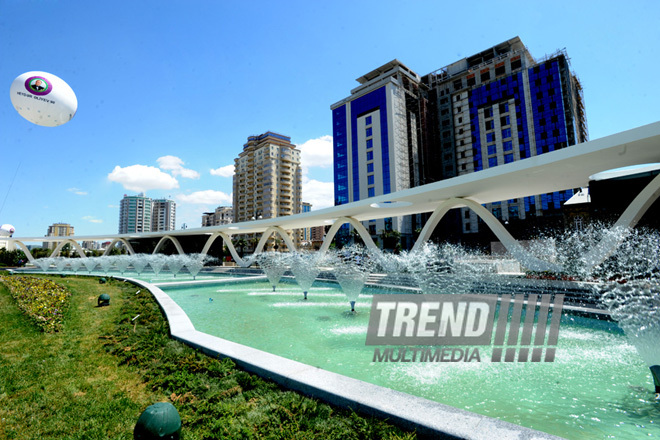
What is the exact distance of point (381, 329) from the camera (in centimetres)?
761

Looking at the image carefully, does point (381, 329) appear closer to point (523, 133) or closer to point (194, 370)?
point (194, 370)

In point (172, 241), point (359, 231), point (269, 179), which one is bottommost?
point (359, 231)

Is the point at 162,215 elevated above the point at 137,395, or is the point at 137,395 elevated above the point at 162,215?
the point at 162,215

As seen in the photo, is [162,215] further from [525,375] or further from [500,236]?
[525,375]

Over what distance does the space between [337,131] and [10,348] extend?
56689 millimetres

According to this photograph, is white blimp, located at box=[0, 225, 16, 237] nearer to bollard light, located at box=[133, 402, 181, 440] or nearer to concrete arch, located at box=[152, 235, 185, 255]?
concrete arch, located at box=[152, 235, 185, 255]

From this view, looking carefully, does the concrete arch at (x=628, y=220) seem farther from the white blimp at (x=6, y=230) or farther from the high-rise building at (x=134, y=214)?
the high-rise building at (x=134, y=214)

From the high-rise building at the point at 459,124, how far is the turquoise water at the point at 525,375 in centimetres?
4295

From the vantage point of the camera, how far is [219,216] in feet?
372

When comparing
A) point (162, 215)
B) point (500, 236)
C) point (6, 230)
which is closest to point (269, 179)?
point (6, 230)

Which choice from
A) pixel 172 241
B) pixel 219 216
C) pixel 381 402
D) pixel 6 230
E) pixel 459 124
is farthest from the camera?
pixel 219 216

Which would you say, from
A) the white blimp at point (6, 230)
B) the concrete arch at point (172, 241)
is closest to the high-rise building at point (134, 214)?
the white blimp at point (6, 230)

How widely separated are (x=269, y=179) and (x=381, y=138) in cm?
3343

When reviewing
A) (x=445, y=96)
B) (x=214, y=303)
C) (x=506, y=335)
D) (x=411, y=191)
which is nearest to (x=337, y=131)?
(x=445, y=96)
